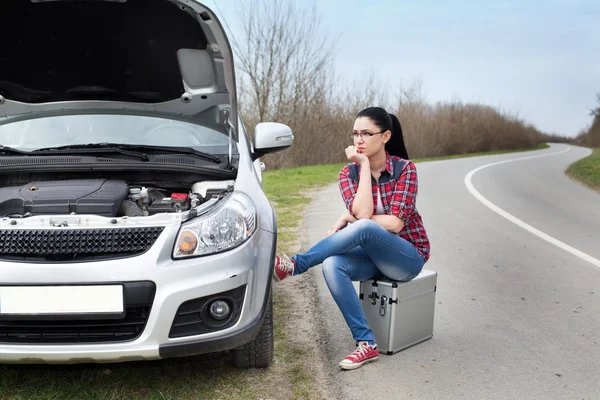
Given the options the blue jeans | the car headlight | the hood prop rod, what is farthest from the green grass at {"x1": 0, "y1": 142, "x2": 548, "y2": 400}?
→ the hood prop rod

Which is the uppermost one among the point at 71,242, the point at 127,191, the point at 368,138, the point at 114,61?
the point at 114,61

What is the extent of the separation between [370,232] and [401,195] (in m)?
0.31

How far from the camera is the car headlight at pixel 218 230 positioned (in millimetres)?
2814

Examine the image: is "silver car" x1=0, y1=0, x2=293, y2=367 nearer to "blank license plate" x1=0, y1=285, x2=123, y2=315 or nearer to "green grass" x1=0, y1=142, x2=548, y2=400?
"blank license plate" x1=0, y1=285, x2=123, y2=315

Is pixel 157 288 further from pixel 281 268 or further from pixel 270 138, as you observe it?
pixel 270 138

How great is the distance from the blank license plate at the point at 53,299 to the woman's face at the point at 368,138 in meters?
1.73

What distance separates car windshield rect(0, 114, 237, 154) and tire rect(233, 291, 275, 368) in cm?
113

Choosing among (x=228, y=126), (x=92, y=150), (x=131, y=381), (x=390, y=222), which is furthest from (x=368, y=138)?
(x=131, y=381)

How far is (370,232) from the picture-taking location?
11.8 feet

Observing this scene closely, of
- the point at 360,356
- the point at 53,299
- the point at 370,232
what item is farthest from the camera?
the point at 370,232

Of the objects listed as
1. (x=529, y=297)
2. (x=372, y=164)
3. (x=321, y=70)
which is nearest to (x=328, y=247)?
(x=372, y=164)

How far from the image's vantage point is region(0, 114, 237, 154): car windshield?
393 centimetres

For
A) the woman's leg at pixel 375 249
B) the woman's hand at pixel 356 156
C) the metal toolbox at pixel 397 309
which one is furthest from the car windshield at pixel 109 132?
the metal toolbox at pixel 397 309

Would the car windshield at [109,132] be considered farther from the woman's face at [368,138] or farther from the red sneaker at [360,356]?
the red sneaker at [360,356]
